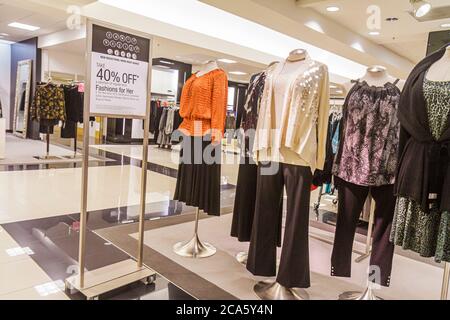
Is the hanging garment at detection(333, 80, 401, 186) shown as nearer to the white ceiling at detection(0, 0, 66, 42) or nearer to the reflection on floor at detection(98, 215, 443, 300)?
the reflection on floor at detection(98, 215, 443, 300)

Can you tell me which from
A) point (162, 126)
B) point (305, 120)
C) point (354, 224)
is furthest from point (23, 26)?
point (354, 224)

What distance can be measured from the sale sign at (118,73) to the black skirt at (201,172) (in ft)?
2.01

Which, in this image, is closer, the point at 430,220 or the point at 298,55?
the point at 430,220

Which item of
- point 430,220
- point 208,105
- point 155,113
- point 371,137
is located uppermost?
point 155,113

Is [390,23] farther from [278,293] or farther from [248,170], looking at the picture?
[278,293]

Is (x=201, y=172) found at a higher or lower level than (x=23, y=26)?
lower

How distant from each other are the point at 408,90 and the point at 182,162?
6.04 feet

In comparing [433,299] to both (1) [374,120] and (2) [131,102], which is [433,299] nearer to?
(1) [374,120]

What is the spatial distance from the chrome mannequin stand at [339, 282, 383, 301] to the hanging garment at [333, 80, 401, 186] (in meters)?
0.77

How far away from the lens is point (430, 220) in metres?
1.79

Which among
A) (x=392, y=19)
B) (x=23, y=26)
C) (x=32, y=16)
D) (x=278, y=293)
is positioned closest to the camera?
(x=278, y=293)

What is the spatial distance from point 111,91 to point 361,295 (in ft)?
7.26

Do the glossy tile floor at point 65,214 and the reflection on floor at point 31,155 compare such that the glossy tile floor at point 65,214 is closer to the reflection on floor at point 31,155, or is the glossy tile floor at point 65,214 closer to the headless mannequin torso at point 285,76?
the reflection on floor at point 31,155
